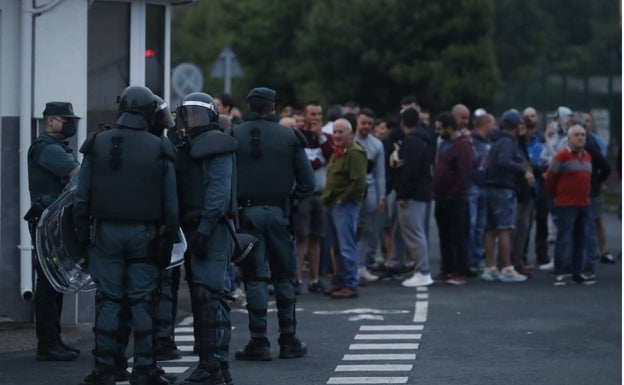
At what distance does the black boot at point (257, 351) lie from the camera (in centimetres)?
1101

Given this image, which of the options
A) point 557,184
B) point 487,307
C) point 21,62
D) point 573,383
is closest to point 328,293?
point 487,307

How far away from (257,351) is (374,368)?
0.86 m

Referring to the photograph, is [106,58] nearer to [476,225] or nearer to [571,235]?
[571,235]

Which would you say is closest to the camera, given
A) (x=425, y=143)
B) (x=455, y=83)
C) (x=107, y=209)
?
(x=107, y=209)

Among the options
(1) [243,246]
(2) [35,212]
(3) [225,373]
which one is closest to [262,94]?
(1) [243,246]

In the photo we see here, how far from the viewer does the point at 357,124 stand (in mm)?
16797

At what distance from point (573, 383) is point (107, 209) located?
123 inches

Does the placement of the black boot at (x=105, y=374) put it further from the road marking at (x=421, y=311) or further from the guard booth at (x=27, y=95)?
the road marking at (x=421, y=311)

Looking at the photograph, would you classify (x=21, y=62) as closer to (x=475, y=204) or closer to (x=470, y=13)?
(x=475, y=204)

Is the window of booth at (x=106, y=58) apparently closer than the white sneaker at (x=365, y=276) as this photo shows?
Yes

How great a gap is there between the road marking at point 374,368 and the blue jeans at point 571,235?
602 cm

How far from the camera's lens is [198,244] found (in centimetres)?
961

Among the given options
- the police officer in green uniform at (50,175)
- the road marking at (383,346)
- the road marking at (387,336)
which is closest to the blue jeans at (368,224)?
the road marking at (387,336)

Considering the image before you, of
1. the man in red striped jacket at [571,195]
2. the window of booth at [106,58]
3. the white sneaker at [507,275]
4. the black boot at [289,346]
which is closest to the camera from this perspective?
the black boot at [289,346]
